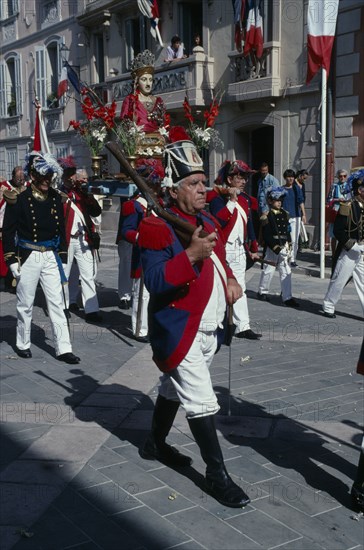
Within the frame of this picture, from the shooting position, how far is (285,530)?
3.58 metres

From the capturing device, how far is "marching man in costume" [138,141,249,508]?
3.76 metres

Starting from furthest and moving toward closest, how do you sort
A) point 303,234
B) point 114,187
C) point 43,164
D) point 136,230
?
point 303,234 < point 136,230 < point 114,187 < point 43,164

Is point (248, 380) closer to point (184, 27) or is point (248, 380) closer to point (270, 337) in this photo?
point (270, 337)

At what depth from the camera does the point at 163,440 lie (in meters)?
4.39

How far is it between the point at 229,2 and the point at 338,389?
15.0 metres

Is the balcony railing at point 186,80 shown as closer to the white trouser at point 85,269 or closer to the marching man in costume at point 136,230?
the white trouser at point 85,269

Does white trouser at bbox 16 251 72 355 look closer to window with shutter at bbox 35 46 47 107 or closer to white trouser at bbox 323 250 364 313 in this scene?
white trouser at bbox 323 250 364 313

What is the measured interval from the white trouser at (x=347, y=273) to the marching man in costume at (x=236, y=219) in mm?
1354

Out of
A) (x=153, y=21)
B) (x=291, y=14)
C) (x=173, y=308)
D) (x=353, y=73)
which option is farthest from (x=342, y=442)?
(x=153, y=21)

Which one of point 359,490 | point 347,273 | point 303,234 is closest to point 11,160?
point 303,234

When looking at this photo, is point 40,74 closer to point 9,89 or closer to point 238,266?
point 9,89

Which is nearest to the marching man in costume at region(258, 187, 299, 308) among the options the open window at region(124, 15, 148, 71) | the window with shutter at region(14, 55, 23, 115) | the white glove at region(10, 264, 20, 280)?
the white glove at region(10, 264, 20, 280)

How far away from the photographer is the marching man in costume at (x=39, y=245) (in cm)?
683

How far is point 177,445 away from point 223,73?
15.8 metres
